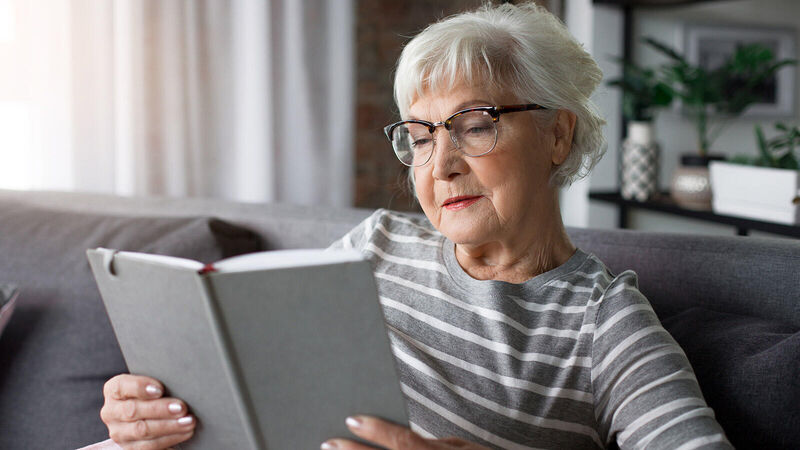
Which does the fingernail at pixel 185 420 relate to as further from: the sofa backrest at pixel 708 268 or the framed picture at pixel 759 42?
the framed picture at pixel 759 42

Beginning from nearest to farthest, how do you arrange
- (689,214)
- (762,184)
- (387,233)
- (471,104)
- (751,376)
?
1. (751,376)
2. (471,104)
3. (387,233)
4. (762,184)
5. (689,214)

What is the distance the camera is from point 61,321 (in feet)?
4.68

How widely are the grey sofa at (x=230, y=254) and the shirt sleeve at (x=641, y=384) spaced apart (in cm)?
14

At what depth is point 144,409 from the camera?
2.87 ft

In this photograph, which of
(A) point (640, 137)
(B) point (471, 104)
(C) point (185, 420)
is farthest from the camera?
(A) point (640, 137)

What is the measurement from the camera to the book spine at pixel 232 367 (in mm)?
667

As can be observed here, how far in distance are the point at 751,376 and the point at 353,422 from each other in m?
0.58

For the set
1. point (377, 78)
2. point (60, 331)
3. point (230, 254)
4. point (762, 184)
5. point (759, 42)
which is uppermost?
point (759, 42)

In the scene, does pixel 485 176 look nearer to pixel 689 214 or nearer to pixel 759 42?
pixel 689 214

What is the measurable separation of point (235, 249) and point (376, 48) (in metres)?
2.04

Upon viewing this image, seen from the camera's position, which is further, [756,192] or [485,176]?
[756,192]

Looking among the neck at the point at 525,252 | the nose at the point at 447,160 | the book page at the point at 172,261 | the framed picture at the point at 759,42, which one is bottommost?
the neck at the point at 525,252

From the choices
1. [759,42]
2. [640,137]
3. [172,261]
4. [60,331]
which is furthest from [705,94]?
[172,261]

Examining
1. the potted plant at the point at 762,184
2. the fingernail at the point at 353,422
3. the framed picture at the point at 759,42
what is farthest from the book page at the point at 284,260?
the framed picture at the point at 759,42
